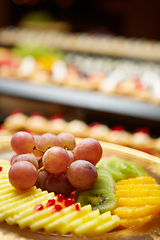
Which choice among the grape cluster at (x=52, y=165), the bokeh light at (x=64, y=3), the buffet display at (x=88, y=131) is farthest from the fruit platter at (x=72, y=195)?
the bokeh light at (x=64, y=3)

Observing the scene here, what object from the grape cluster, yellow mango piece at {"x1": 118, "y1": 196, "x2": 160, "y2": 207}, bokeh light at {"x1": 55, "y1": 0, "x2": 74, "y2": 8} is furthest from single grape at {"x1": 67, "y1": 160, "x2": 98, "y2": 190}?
bokeh light at {"x1": 55, "y1": 0, "x2": 74, "y2": 8}

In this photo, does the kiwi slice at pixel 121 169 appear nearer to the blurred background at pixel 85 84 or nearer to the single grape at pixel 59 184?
Result: the single grape at pixel 59 184

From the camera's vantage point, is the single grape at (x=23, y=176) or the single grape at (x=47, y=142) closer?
the single grape at (x=23, y=176)

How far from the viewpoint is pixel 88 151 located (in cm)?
86

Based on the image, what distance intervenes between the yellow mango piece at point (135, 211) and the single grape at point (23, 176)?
0.24 metres

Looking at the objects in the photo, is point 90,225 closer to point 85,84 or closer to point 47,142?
point 47,142

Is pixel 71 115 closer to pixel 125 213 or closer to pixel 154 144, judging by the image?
pixel 154 144

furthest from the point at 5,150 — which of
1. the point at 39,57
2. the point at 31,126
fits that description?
the point at 39,57

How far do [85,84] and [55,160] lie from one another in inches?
62.2

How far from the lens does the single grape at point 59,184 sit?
82cm

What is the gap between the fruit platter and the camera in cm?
67

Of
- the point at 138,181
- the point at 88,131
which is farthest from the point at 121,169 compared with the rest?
the point at 88,131

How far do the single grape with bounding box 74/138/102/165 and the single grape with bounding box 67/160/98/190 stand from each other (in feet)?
0.15

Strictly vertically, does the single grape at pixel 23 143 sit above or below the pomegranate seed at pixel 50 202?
above
